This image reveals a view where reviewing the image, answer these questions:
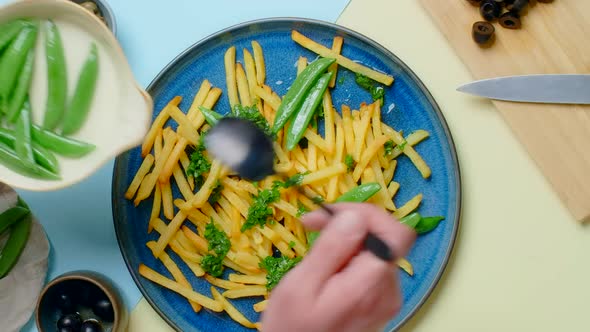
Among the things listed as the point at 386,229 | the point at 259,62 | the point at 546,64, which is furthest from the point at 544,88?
the point at 386,229

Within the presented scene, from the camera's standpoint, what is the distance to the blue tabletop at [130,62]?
1.82 metres

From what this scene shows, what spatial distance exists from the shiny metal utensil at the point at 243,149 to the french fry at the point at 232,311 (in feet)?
1.81

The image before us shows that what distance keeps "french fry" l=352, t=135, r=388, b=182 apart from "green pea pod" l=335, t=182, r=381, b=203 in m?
0.05

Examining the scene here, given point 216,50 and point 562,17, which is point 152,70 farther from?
point 562,17

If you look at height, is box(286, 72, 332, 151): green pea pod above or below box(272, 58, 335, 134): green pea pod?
below

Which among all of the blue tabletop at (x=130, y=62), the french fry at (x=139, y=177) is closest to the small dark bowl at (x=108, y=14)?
the blue tabletop at (x=130, y=62)

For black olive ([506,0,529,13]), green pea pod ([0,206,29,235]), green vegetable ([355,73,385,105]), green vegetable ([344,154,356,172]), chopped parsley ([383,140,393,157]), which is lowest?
chopped parsley ([383,140,393,157])

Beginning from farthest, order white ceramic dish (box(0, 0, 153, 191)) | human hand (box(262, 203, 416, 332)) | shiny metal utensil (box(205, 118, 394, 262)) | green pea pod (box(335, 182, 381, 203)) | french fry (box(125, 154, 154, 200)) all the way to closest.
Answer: french fry (box(125, 154, 154, 200)), green pea pod (box(335, 182, 381, 203)), white ceramic dish (box(0, 0, 153, 191)), shiny metal utensil (box(205, 118, 394, 262)), human hand (box(262, 203, 416, 332))

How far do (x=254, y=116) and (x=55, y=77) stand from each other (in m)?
0.47

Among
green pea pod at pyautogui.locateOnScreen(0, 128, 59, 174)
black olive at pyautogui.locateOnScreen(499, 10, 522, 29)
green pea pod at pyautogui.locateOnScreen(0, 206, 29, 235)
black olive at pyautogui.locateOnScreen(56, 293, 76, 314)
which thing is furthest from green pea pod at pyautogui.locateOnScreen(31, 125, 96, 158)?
black olive at pyautogui.locateOnScreen(499, 10, 522, 29)

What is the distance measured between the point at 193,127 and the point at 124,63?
31 cm

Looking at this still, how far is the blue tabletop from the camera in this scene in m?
1.82

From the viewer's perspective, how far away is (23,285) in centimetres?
178

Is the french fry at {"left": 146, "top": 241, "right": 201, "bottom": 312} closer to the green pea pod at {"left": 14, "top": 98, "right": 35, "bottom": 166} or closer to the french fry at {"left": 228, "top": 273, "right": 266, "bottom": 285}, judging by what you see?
the french fry at {"left": 228, "top": 273, "right": 266, "bottom": 285}
